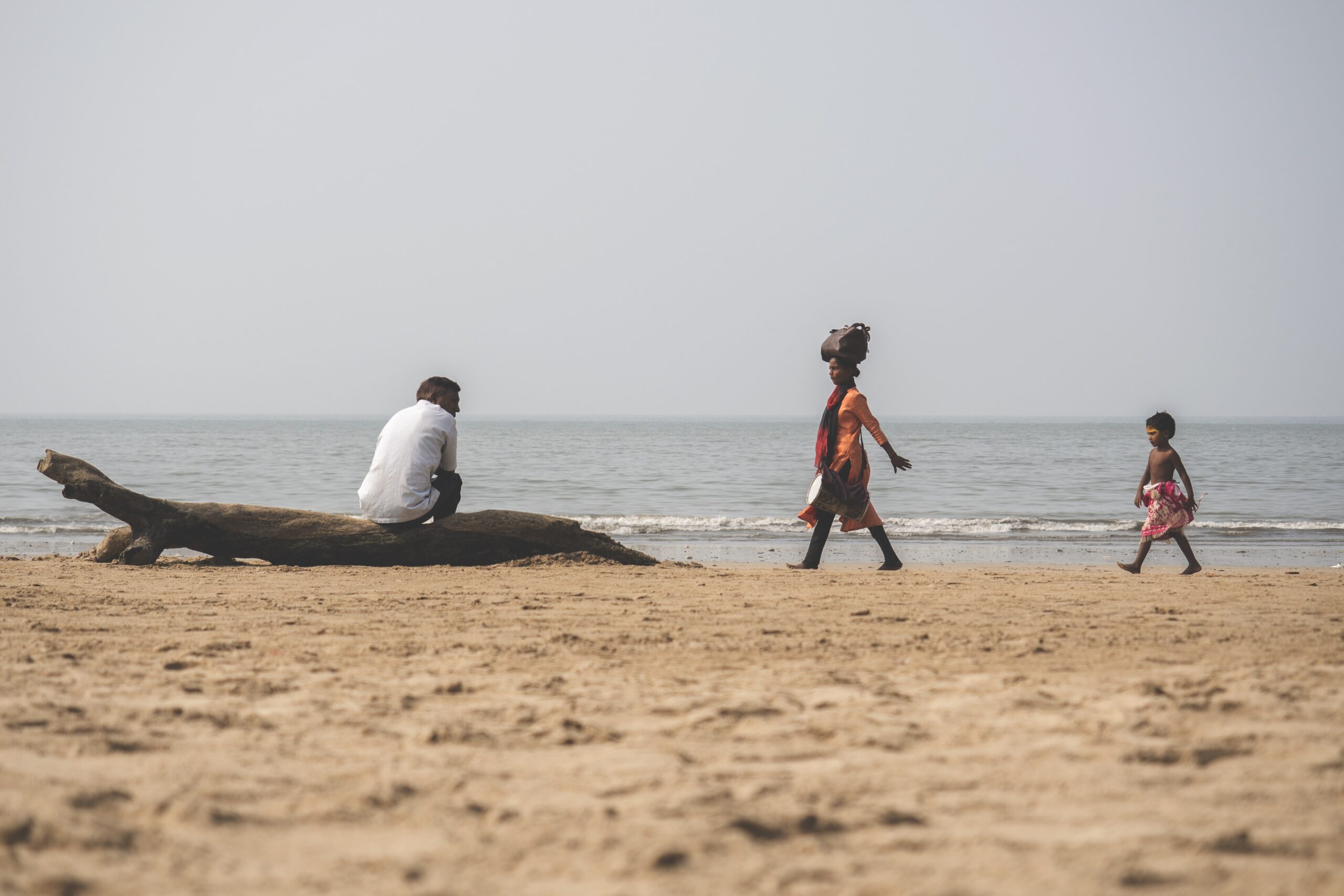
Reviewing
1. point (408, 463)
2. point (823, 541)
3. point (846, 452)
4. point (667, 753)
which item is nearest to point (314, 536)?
point (408, 463)

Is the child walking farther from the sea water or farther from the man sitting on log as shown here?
the man sitting on log

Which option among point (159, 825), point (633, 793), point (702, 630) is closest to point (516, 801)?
point (633, 793)

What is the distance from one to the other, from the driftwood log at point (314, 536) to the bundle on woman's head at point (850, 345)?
7.82ft

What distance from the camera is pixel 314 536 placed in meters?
7.93

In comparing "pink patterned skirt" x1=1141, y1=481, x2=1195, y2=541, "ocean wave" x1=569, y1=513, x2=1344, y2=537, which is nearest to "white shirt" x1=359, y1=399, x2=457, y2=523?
"ocean wave" x1=569, y1=513, x2=1344, y2=537

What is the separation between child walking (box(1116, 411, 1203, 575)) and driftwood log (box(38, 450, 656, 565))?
4323 millimetres

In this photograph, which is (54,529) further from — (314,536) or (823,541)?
(823,541)

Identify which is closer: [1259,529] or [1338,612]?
[1338,612]

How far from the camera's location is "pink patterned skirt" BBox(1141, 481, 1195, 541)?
8258 mm

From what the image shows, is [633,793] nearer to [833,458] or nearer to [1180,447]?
[833,458]

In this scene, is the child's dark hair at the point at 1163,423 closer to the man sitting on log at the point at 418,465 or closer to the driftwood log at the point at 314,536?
the driftwood log at the point at 314,536

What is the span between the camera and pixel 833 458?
7.98 metres

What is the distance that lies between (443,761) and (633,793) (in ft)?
1.96

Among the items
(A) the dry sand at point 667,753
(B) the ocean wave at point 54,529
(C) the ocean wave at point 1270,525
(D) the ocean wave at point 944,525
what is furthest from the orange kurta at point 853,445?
(B) the ocean wave at point 54,529
